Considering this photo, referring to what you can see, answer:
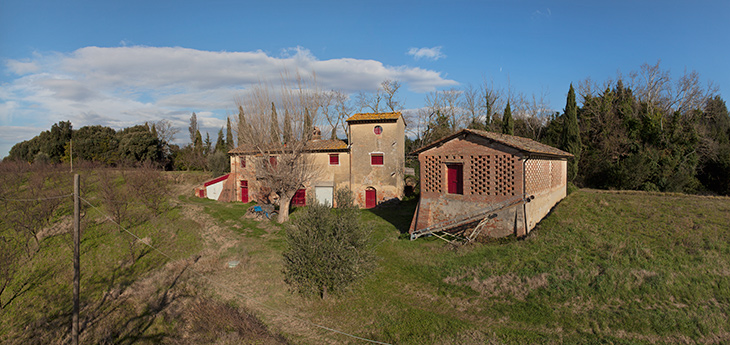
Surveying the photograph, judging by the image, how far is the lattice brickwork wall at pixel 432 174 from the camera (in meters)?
16.0

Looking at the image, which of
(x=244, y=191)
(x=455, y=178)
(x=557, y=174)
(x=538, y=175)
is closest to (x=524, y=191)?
(x=538, y=175)

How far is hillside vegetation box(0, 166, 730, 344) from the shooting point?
8227 millimetres

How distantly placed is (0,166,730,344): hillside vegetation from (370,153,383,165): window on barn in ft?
27.4

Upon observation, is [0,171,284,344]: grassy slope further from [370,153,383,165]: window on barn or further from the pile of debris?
[370,153,383,165]: window on barn

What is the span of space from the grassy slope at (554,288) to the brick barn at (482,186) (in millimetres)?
973

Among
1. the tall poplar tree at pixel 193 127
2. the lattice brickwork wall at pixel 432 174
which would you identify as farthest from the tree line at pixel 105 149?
the lattice brickwork wall at pixel 432 174

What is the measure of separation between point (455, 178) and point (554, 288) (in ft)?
22.3

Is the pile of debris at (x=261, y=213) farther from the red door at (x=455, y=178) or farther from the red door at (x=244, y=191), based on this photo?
the red door at (x=455, y=178)

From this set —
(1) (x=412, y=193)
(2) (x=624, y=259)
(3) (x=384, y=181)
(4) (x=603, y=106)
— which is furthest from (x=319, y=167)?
(4) (x=603, y=106)

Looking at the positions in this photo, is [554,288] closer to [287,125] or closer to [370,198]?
[287,125]

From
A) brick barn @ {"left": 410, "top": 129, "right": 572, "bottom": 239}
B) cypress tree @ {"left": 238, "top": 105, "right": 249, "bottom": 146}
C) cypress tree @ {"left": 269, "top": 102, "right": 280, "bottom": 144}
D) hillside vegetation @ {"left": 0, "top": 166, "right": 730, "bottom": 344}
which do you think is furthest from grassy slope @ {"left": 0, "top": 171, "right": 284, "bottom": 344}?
brick barn @ {"left": 410, "top": 129, "right": 572, "bottom": 239}

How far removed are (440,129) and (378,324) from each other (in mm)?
33152

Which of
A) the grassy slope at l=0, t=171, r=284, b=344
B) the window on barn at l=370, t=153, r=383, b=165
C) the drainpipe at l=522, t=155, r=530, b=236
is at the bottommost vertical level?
the grassy slope at l=0, t=171, r=284, b=344

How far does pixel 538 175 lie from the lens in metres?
15.7
